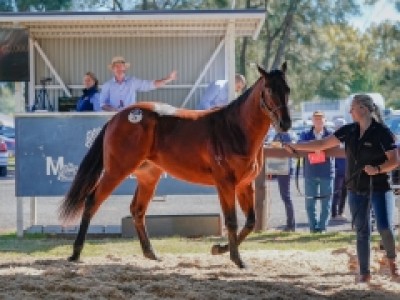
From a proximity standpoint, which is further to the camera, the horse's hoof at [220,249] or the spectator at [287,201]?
the spectator at [287,201]

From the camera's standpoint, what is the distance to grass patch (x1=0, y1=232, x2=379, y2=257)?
11484 millimetres

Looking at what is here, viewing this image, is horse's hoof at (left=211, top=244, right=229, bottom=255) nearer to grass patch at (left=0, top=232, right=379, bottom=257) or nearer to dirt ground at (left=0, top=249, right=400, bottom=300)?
dirt ground at (left=0, top=249, right=400, bottom=300)

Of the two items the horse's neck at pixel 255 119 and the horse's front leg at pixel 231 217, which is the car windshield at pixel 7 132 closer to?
the horse's front leg at pixel 231 217

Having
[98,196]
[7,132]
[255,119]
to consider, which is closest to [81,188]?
[98,196]

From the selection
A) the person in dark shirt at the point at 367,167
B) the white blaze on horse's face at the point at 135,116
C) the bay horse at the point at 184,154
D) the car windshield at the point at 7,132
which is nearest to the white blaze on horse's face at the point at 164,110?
the bay horse at the point at 184,154

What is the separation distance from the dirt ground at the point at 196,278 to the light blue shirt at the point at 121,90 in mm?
3739

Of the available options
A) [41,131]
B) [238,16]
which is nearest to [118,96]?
[41,131]

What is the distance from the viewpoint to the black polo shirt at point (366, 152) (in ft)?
26.7

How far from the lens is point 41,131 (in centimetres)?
1362

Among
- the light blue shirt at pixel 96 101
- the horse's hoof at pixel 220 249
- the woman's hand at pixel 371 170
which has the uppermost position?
the light blue shirt at pixel 96 101

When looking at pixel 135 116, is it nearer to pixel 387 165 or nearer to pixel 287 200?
pixel 387 165

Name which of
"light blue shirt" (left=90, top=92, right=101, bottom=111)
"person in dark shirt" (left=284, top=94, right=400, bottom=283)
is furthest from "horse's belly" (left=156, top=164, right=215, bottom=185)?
"light blue shirt" (left=90, top=92, right=101, bottom=111)

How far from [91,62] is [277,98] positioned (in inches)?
288

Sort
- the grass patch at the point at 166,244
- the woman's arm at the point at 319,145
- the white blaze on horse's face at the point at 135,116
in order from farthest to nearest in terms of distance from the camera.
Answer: the grass patch at the point at 166,244 < the white blaze on horse's face at the point at 135,116 < the woman's arm at the point at 319,145
